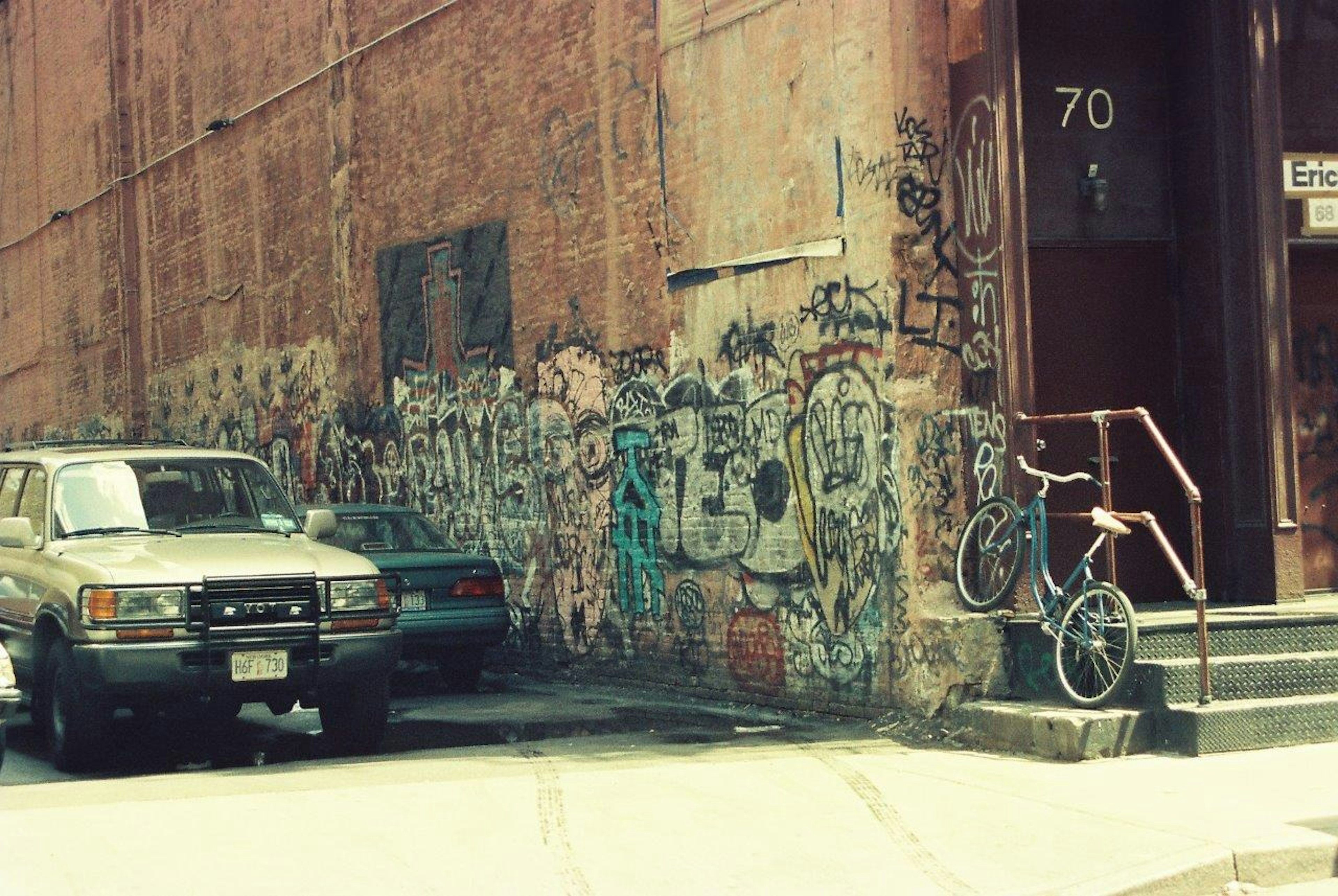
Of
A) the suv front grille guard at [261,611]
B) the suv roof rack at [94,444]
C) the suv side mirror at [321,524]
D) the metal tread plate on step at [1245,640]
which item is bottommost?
the metal tread plate on step at [1245,640]

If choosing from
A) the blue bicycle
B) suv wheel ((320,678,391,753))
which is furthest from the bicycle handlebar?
suv wheel ((320,678,391,753))

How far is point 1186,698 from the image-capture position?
397 inches

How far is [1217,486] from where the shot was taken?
12141 millimetres

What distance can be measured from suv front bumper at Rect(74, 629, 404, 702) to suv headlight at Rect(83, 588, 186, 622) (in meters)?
0.15

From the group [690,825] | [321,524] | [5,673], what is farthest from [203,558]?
[690,825]

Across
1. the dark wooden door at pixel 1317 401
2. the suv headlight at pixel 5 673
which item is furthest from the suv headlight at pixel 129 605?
the dark wooden door at pixel 1317 401

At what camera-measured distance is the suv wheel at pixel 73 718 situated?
393 inches

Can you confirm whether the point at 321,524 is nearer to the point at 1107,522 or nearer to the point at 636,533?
the point at 636,533

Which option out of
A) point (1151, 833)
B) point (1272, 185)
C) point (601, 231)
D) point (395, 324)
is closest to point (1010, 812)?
point (1151, 833)

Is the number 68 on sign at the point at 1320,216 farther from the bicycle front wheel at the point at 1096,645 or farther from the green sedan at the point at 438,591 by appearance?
the green sedan at the point at 438,591

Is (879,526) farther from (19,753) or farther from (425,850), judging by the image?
(19,753)

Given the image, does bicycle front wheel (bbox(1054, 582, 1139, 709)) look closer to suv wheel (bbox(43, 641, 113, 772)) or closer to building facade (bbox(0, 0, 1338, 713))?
building facade (bbox(0, 0, 1338, 713))

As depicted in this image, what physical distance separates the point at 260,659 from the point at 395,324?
895 centimetres

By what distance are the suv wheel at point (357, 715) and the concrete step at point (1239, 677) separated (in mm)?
4688
